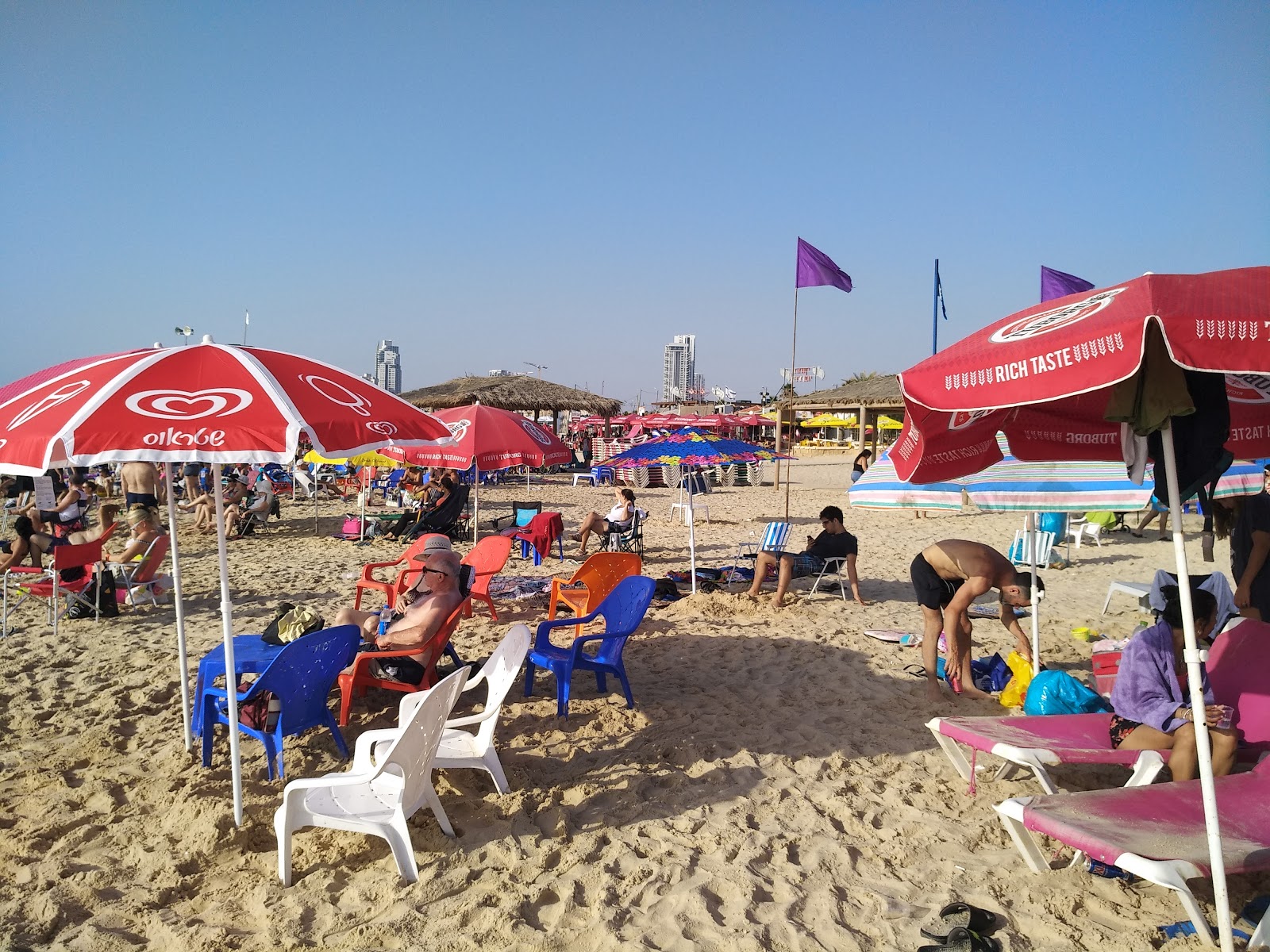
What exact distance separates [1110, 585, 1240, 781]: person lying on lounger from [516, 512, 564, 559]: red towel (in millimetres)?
7856

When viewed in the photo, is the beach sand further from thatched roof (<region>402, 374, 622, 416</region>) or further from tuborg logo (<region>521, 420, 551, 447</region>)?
thatched roof (<region>402, 374, 622, 416</region>)

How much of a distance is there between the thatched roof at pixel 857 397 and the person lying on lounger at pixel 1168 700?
24.5m

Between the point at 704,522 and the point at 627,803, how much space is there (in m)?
10.7

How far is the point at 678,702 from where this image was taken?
5.05 meters

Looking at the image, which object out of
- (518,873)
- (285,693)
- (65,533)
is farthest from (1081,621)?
(65,533)

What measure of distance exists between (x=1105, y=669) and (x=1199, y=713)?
303 cm

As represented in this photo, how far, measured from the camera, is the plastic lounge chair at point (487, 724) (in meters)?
3.55

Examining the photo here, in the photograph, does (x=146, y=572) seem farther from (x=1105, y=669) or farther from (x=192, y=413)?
(x=1105, y=669)

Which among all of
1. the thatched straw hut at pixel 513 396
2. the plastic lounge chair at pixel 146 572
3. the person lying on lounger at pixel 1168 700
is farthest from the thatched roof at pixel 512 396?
the person lying on lounger at pixel 1168 700

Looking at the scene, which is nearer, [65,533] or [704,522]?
[65,533]

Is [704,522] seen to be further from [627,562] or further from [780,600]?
[627,562]

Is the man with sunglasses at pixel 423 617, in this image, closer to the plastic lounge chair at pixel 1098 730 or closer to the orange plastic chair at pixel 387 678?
A: the orange plastic chair at pixel 387 678

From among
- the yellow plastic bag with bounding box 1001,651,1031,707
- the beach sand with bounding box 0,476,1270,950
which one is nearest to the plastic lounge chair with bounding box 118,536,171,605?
the beach sand with bounding box 0,476,1270,950

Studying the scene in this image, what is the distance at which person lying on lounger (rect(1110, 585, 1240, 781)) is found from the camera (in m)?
3.25
